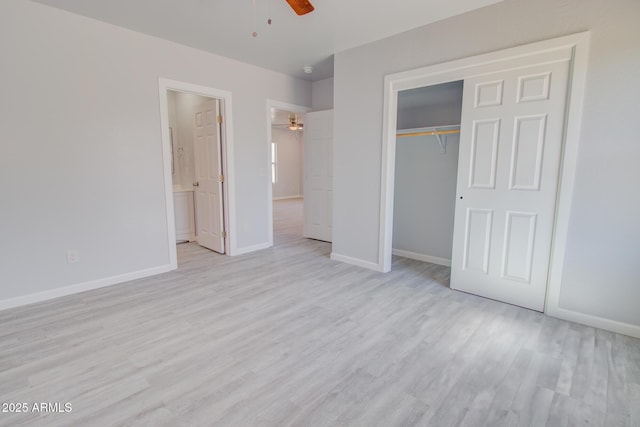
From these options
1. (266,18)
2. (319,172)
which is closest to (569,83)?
(266,18)

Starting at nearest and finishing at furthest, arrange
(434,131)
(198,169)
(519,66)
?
(519,66) < (434,131) < (198,169)

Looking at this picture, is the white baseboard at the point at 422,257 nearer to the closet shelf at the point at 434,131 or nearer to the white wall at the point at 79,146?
the closet shelf at the point at 434,131

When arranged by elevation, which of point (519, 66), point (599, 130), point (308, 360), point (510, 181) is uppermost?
point (519, 66)

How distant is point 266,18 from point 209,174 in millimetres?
2355

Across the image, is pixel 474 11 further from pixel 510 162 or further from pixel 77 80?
pixel 77 80

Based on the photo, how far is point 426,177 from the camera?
4.11 metres

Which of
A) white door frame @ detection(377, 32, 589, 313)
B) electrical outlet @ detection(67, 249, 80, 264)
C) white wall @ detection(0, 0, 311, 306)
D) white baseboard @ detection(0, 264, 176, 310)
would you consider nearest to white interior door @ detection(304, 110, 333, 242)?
white wall @ detection(0, 0, 311, 306)

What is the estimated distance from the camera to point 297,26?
313 centimetres

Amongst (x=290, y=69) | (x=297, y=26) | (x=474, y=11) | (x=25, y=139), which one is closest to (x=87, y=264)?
(x=25, y=139)

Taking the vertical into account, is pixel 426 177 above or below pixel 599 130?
below

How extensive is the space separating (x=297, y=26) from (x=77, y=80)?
2.20m

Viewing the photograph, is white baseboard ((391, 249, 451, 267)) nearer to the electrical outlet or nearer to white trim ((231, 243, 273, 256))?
white trim ((231, 243, 273, 256))

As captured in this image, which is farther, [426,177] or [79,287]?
[426,177]

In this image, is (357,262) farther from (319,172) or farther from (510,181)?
(510,181)
